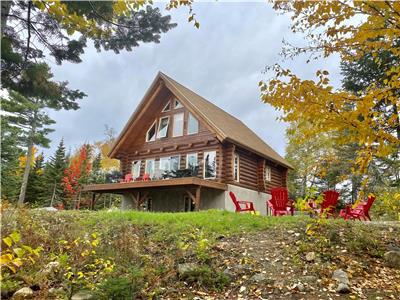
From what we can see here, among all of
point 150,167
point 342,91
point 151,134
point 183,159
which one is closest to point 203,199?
point 183,159

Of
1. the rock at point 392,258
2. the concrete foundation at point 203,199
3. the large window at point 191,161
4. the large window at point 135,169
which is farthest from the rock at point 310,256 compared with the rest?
the large window at point 135,169

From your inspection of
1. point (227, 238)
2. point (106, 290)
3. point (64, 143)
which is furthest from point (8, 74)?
point (64, 143)

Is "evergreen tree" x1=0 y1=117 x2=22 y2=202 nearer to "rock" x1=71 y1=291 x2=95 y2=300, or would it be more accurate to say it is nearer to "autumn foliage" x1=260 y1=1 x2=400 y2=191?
"rock" x1=71 y1=291 x2=95 y2=300

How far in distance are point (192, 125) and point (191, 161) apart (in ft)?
7.03

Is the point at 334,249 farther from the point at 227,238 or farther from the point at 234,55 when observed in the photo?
the point at 234,55

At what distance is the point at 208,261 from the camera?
5.98 metres

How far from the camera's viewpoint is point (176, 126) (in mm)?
19000

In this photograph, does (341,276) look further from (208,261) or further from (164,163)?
(164,163)

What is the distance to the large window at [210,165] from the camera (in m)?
16.6

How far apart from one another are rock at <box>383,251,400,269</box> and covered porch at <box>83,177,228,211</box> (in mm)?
8527

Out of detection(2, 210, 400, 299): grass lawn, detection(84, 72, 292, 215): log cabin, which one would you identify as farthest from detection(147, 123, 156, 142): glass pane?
detection(2, 210, 400, 299): grass lawn

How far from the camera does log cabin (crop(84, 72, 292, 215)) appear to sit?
1617 centimetres

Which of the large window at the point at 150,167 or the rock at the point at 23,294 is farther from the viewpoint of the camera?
the large window at the point at 150,167

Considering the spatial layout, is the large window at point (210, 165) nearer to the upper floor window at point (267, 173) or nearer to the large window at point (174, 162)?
the large window at point (174, 162)
